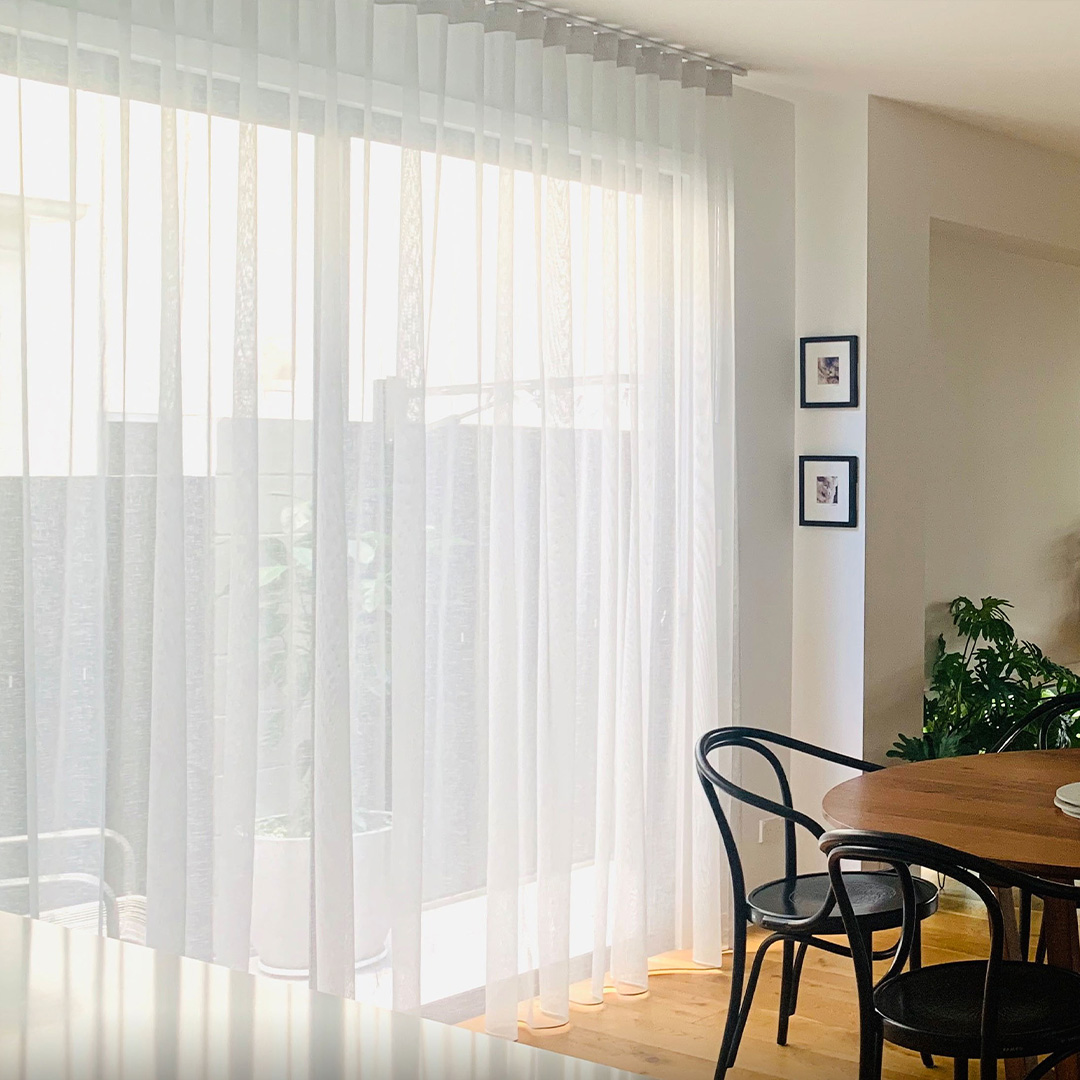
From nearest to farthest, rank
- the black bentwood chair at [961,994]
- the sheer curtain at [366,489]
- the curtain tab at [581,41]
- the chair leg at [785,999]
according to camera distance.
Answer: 1. the black bentwood chair at [961,994]
2. the sheer curtain at [366,489]
3. the chair leg at [785,999]
4. the curtain tab at [581,41]

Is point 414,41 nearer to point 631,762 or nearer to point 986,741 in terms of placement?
point 631,762

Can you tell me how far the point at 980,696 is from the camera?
5250mm

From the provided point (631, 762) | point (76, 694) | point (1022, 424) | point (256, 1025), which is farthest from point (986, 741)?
point (256, 1025)

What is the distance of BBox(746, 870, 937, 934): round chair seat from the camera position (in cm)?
308

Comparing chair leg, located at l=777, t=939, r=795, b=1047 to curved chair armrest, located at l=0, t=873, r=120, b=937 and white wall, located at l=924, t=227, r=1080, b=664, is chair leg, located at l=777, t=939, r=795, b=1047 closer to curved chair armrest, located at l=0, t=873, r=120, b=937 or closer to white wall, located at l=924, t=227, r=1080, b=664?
curved chair armrest, located at l=0, t=873, r=120, b=937

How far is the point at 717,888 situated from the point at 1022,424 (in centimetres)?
309

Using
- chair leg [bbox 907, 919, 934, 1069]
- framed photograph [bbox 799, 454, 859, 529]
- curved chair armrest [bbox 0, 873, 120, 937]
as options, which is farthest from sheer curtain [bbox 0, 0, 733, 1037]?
chair leg [bbox 907, 919, 934, 1069]

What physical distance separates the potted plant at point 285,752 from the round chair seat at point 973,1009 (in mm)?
1378

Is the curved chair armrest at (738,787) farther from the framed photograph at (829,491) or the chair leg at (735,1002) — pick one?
the framed photograph at (829,491)

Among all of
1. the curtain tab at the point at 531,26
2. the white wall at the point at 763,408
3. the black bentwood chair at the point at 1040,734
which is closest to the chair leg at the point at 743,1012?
the black bentwood chair at the point at 1040,734

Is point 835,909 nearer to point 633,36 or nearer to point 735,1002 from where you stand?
point 735,1002

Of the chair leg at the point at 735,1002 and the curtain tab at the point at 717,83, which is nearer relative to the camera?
the chair leg at the point at 735,1002

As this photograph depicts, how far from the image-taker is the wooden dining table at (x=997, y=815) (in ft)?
8.79

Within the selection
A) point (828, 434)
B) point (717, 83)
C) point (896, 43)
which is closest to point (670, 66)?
point (717, 83)
